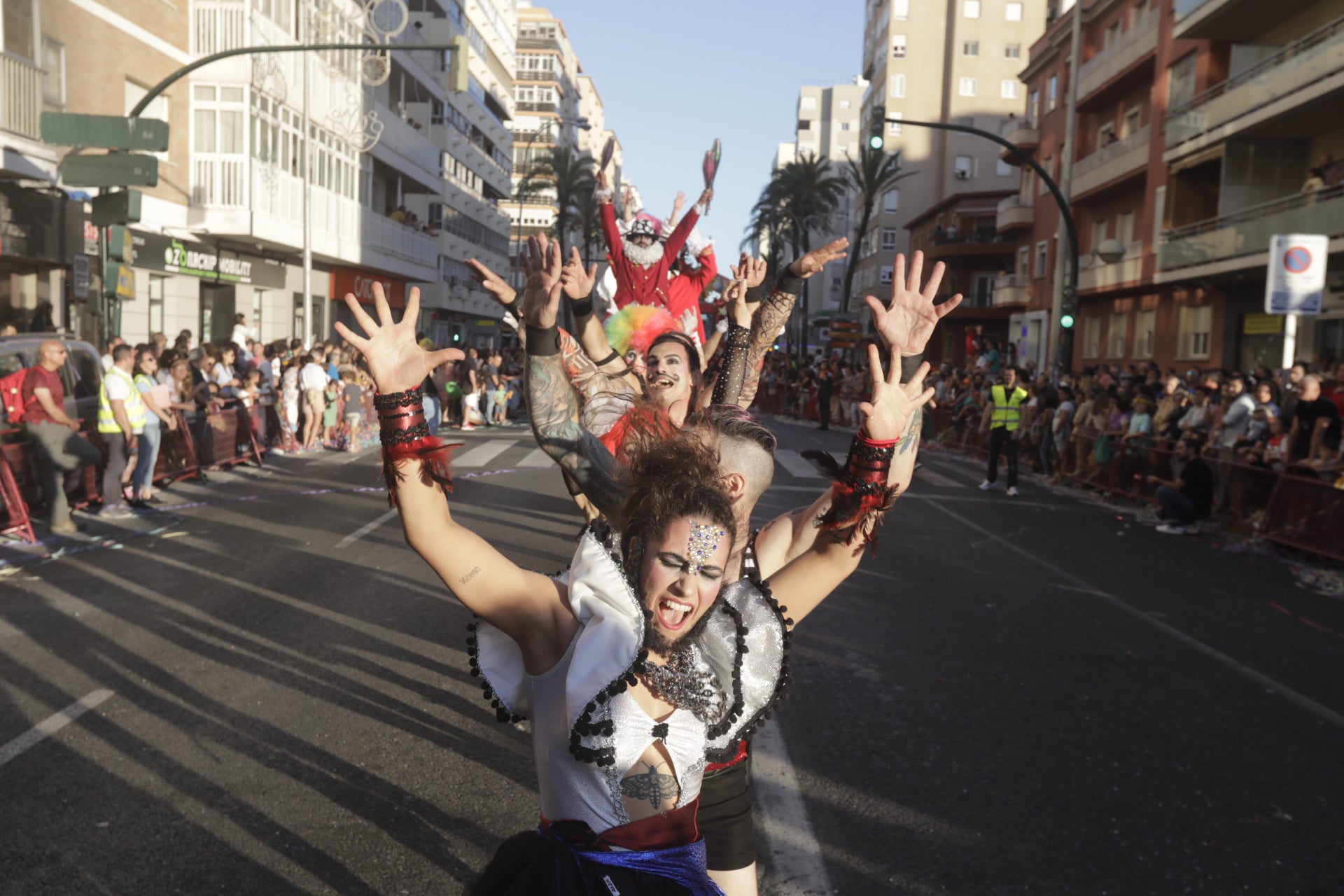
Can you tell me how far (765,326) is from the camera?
4336 mm

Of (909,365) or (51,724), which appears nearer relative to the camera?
(909,365)

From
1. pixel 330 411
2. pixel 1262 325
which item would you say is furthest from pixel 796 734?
pixel 1262 325

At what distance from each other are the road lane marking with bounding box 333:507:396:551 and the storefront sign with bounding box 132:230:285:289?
15.1 m

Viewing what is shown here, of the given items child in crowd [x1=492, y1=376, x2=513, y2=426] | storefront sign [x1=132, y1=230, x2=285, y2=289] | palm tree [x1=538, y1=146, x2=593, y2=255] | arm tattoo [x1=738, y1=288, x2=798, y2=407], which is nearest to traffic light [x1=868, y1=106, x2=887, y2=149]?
child in crowd [x1=492, y1=376, x2=513, y2=426]

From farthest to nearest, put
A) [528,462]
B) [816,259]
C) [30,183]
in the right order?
[30,183] < [528,462] < [816,259]

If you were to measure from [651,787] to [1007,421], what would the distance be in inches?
589

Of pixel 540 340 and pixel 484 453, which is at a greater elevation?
pixel 540 340

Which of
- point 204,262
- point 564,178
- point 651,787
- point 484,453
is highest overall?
point 564,178

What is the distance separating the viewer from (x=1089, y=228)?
124 feet

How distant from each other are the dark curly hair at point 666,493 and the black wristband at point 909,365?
51cm

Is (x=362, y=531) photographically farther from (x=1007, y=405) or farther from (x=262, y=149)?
(x=262, y=149)

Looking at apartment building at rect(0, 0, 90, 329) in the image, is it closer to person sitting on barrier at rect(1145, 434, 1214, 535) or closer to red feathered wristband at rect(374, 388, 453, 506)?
person sitting on barrier at rect(1145, 434, 1214, 535)

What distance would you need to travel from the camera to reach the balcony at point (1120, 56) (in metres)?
31.9

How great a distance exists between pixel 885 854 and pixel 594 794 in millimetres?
2218
